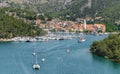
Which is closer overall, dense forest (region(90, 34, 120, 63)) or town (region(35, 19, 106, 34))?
dense forest (region(90, 34, 120, 63))

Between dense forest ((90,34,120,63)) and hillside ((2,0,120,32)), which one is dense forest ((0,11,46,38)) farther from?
dense forest ((90,34,120,63))

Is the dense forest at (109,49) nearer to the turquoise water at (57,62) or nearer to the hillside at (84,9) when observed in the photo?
the turquoise water at (57,62)

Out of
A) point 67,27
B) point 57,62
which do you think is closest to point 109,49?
point 57,62

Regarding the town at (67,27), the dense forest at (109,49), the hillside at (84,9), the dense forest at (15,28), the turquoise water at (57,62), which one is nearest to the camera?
the turquoise water at (57,62)

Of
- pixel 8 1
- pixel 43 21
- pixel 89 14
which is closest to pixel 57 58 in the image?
pixel 43 21

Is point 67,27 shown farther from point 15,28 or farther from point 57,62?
point 57,62

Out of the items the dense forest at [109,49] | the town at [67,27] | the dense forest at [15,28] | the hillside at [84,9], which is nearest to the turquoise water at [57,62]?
the dense forest at [109,49]

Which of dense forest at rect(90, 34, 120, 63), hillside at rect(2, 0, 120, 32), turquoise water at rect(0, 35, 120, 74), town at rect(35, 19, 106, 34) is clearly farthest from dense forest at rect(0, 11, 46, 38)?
dense forest at rect(90, 34, 120, 63)
